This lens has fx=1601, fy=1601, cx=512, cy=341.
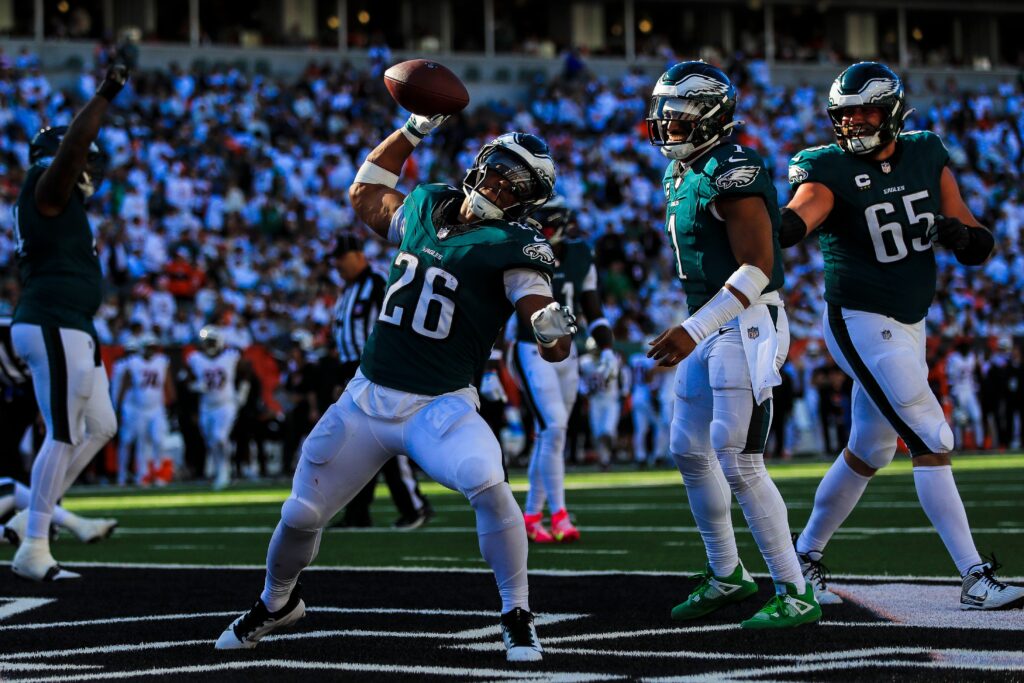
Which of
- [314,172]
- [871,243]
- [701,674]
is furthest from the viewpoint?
[314,172]

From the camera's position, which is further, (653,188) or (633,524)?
(653,188)

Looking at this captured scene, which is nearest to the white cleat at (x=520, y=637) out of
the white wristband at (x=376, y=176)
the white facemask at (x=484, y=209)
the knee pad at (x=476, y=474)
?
the knee pad at (x=476, y=474)

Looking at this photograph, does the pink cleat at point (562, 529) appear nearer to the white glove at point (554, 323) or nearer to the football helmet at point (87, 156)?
the football helmet at point (87, 156)

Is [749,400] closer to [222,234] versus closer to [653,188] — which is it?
[222,234]

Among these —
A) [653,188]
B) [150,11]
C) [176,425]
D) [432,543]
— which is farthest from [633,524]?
[150,11]

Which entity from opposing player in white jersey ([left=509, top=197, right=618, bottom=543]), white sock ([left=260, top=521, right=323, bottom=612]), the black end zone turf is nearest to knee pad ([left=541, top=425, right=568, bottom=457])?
opposing player in white jersey ([left=509, top=197, right=618, bottom=543])

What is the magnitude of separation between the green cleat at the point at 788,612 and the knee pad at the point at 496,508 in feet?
3.42

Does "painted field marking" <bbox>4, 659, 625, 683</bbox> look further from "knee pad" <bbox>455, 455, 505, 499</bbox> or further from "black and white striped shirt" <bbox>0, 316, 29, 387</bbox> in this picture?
"black and white striped shirt" <bbox>0, 316, 29, 387</bbox>

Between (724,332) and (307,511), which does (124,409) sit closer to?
(724,332)

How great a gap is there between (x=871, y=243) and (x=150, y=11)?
2888 centimetres

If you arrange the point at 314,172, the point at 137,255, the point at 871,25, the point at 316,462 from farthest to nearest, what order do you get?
the point at 871,25, the point at 314,172, the point at 137,255, the point at 316,462

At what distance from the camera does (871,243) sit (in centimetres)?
616

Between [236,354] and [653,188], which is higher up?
[653,188]

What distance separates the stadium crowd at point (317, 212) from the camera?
19.9m
